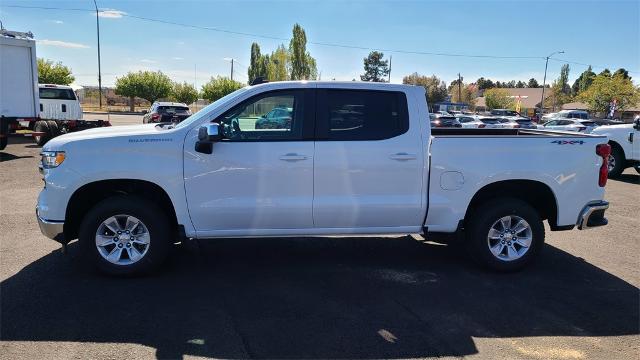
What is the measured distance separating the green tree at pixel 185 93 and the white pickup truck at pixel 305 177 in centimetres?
6719

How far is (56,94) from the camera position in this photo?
19.6 metres

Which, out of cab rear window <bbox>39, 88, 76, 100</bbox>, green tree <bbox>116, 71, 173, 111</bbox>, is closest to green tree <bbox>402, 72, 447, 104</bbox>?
green tree <bbox>116, 71, 173, 111</bbox>

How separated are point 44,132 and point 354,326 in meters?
15.6

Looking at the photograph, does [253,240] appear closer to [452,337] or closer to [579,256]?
[452,337]

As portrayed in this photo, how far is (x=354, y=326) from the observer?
408 cm

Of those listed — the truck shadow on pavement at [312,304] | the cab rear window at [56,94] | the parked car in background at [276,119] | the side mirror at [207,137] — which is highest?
the cab rear window at [56,94]

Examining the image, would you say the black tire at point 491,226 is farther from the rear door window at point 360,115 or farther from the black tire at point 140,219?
the black tire at point 140,219

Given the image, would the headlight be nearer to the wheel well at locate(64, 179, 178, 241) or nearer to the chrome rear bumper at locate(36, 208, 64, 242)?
the wheel well at locate(64, 179, 178, 241)

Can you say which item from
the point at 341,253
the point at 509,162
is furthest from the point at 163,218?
the point at 509,162

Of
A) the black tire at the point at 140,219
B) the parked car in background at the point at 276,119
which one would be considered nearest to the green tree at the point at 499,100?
the parked car in background at the point at 276,119

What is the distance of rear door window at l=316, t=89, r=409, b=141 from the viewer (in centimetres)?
511

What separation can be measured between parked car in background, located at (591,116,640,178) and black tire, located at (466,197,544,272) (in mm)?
8576

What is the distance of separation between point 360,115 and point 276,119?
0.86m

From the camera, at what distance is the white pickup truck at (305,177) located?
15.9 feet
